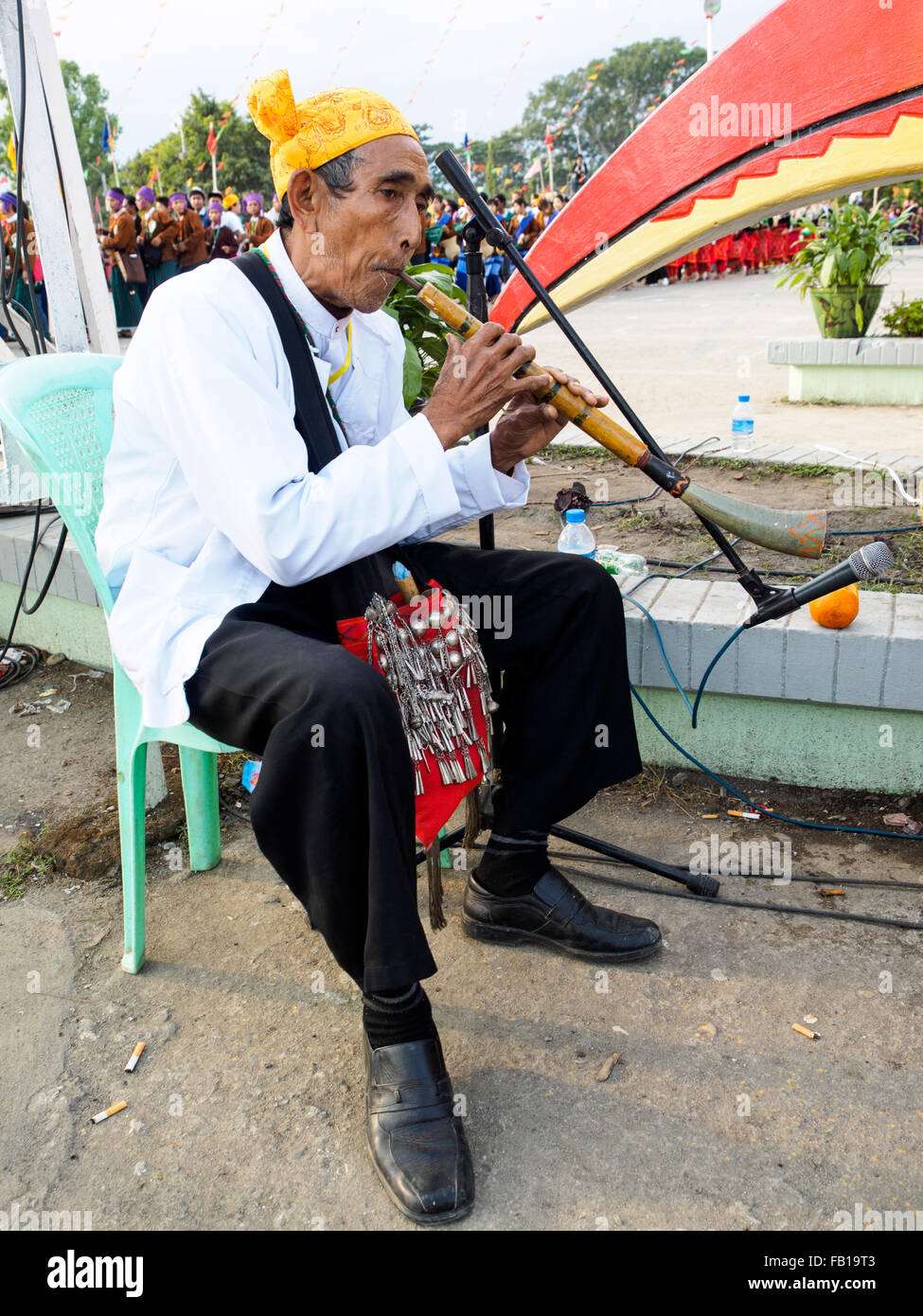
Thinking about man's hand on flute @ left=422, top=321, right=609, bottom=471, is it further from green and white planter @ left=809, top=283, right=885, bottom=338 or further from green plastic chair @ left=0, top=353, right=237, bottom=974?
green and white planter @ left=809, top=283, right=885, bottom=338

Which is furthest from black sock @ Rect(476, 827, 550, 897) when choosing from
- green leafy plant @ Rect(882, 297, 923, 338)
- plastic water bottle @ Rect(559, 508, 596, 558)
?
green leafy plant @ Rect(882, 297, 923, 338)

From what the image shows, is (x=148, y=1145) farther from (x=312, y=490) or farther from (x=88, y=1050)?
(x=312, y=490)

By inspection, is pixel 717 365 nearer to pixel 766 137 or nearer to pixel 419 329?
pixel 419 329

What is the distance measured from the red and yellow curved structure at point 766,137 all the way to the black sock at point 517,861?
4.21ft

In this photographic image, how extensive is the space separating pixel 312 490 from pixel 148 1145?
114cm

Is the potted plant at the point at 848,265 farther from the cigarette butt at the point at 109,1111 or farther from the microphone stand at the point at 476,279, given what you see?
the cigarette butt at the point at 109,1111

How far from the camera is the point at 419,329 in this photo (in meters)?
3.55

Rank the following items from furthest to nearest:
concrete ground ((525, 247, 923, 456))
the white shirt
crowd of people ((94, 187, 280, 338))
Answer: crowd of people ((94, 187, 280, 338))
concrete ground ((525, 247, 923, 456))
the white shirt

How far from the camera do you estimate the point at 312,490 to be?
5.49 feet

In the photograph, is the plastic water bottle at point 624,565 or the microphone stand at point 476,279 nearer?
the microphone stand at point 476,279

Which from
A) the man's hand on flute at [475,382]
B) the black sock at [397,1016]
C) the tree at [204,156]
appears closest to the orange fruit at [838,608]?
the man's hand on flute at [475,382]

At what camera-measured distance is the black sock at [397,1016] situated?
168cm

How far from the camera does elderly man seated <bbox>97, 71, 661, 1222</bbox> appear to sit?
1.59 metres
